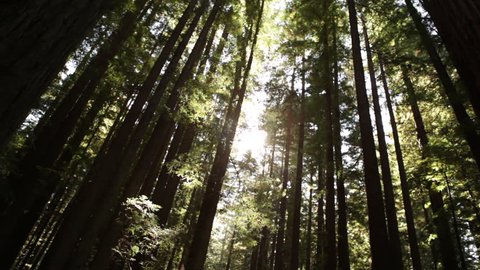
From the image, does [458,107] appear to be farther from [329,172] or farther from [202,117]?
[202,117]

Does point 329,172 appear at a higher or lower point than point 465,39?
higher

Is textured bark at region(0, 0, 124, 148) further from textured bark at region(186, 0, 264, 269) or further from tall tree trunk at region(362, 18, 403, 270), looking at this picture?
tall tree trunk at region(362, 18, 403, 270)

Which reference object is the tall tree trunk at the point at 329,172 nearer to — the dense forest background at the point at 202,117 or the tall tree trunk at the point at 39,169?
the dense forest background at the point at 202,117

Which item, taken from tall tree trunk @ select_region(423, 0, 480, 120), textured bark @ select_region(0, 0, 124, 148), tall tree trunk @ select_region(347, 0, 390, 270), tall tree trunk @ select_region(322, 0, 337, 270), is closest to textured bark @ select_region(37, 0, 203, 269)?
tall tree trunk @ select_region(347, 0, 390, 270)

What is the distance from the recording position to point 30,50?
3.86ft

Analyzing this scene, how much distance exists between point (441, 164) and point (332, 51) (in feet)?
19.1

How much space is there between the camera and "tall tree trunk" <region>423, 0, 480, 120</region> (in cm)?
232

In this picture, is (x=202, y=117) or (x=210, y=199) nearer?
(x=210, y=199)

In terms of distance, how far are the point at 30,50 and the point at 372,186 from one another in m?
8.39

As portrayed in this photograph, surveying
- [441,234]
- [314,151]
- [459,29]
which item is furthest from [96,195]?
[441,234]

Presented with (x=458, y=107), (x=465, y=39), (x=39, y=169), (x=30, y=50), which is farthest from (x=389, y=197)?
(x=39, y=169)

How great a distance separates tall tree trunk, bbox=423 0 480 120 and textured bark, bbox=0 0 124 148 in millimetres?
2691

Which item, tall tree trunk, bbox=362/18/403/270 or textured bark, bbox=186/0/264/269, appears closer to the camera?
tall tree trunk, bbox=362/18/403/270

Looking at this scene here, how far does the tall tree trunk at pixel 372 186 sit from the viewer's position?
7.30 meters
